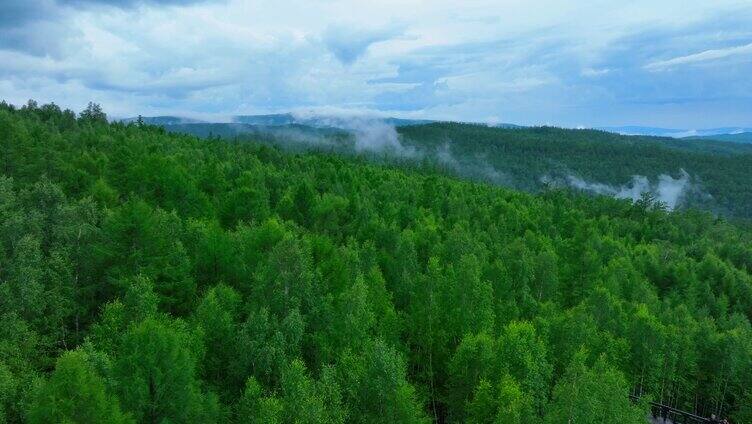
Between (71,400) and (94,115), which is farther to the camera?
(94,115)

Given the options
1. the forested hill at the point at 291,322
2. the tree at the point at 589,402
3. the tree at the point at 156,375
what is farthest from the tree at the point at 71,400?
the tree at the point at 589,402

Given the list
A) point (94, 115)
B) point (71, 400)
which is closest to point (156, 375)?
point (71, 400)

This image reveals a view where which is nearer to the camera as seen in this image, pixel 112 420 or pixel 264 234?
pixel 112 420

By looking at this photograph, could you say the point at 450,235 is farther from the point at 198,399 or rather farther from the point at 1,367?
the point at 1,367

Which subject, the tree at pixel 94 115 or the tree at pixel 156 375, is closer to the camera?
the tree at pixel 156 375

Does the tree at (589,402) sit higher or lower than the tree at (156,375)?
lower

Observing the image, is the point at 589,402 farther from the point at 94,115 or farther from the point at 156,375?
the point at 94,115

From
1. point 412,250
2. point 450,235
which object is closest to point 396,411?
point 412,250

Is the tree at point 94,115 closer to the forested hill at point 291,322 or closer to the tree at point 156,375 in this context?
the forested hill at point 291,322
